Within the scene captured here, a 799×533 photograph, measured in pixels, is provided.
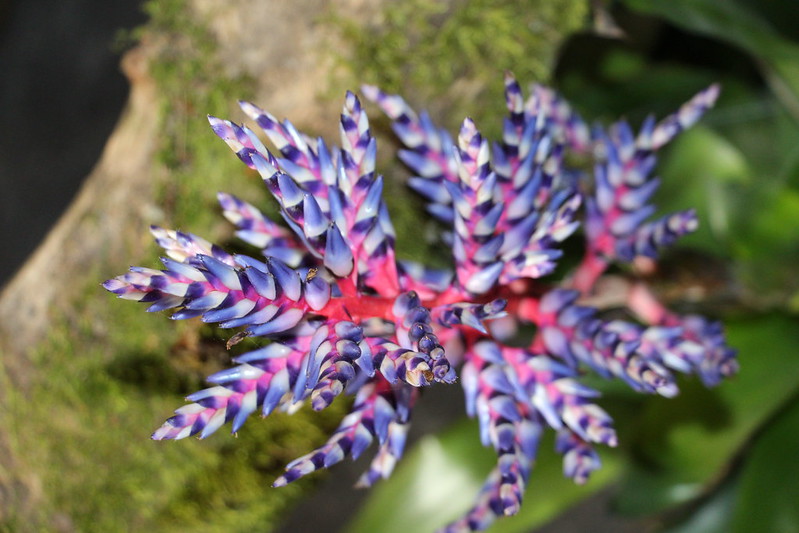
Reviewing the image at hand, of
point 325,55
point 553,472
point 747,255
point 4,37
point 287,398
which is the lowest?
point 553,472

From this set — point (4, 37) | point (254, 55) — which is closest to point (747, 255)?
point (254, 55)

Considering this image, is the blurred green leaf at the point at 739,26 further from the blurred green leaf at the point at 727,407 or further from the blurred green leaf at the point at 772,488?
the blurred green leaf at the point at 772,488

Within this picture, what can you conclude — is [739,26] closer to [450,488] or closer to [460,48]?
[460,48]

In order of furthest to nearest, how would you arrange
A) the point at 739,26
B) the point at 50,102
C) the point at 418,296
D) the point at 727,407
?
1. the point at 50,102
2. the point at 727,407
3. the point at 739,26
4. the point at 418,296

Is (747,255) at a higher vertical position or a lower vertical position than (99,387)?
lower

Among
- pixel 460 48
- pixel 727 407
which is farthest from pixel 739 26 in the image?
pixel 727 407

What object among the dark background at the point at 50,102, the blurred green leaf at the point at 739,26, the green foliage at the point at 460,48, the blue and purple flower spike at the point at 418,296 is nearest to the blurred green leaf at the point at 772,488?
the blue and purple flower spike at the point at 418,296

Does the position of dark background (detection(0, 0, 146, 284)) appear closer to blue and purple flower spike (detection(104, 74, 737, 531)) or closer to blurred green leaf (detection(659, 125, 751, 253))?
blue and purple flower spike (detection(104, 74, 737, 531))

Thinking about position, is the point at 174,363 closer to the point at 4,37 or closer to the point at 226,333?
the point at 226,333
